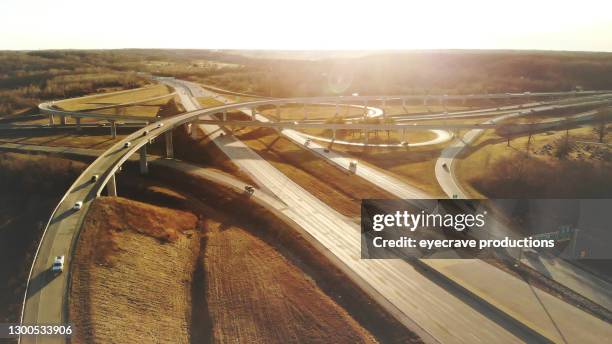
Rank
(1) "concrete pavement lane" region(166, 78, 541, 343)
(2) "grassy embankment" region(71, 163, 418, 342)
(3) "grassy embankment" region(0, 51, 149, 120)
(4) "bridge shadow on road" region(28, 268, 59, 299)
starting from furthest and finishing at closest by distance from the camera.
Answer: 1. (3) "grassy embankment" region(0, 51, 149, 120)
2. (2) "grassy embankment" region(71, 163, 418, 342)
3. (1) "concrete pavement lane" region(166, 78, 541, 343)
4. (4) "bridge shadow on road" region(28, 268, 59, 299)

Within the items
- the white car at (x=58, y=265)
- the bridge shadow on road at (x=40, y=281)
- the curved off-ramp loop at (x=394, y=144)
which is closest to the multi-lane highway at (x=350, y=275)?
the bridge shadow on road at (x=40, y=281)

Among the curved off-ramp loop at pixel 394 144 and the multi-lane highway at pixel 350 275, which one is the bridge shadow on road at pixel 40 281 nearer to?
the multi-lane highway at pixel 350 275

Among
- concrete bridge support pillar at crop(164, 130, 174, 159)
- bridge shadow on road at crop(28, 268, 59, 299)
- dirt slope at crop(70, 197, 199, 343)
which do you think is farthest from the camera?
concrete bridge support pillar at crop(164, 130, 174, 159)

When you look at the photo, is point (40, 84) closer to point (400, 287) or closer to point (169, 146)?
point (169, 146)

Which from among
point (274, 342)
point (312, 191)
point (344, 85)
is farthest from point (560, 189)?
point (344, 85)

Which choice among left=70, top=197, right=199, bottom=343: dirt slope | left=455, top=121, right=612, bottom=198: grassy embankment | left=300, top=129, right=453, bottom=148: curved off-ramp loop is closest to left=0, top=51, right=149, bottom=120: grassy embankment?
left=300, top=129, right=453, bottom=148: curved off-ramp loop

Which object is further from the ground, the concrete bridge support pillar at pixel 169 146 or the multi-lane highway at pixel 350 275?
the concrete bridge support pillar at pixel 169 146

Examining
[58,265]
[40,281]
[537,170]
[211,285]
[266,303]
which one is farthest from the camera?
[537,170]

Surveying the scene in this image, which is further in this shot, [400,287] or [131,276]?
[400,287]

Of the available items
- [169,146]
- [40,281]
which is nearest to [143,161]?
[169,146]

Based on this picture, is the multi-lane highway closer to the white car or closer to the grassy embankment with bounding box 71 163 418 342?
the white car

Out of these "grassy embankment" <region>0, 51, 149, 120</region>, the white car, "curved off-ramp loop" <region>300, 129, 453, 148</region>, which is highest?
"grassy embankment" <region>0, 51, 149, 120</region>
